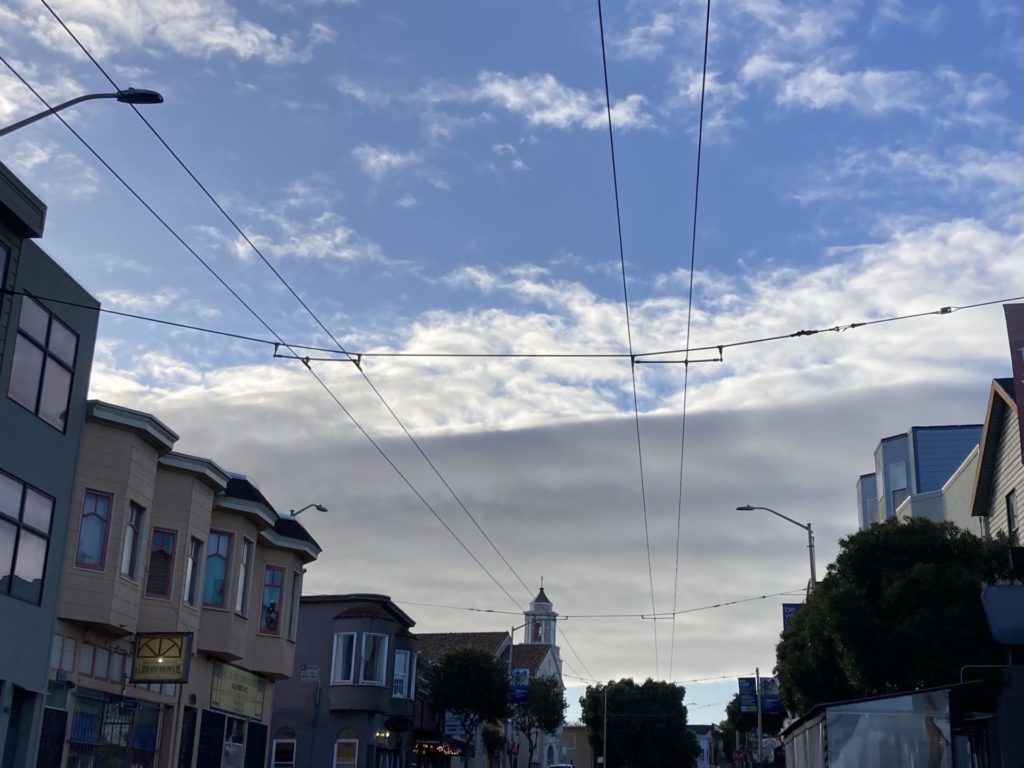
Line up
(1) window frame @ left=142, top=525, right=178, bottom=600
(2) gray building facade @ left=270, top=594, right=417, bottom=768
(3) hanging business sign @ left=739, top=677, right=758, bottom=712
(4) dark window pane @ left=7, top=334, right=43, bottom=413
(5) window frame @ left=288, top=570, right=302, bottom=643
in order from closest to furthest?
(4) dark window pane @ left=7, top=334, right=43, bottom=413 < (1) window frame @ left=142, top=525, right=178, bottom=600 < (5) window frame @ left=288, top=570, right=302, bottom=643 < (2) gray building facade @ left=270, top=594, right=417, bottom=768 < (3) hanging business sign @ left=739, top=677, right=758, bottom=712

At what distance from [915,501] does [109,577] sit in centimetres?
2661

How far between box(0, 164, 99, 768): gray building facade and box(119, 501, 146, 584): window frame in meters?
3.01

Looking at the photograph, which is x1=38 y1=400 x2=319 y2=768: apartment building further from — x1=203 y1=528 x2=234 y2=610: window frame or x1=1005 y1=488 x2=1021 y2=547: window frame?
x1=1005 y1=488 x2=1021 y2=547: window frame

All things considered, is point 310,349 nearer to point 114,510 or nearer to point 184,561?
point 114,510

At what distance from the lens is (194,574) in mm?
27547

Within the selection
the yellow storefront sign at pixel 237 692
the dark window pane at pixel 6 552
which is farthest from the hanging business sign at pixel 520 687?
the dark window pane at pixel 6 552

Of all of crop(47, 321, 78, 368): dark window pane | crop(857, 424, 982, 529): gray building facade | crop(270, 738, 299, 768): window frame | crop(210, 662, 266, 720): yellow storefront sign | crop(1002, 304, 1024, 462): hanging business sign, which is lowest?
crop(270, 738, 299, 768): window frame

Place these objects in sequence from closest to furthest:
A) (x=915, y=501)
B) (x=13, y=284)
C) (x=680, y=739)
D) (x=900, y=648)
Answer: (x=13, y=284) → (x=900, y=648) → (x=915, y=501) → (x=680, y=739)

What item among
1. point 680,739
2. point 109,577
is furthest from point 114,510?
point 680,739

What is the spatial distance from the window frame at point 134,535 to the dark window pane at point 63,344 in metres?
4.01

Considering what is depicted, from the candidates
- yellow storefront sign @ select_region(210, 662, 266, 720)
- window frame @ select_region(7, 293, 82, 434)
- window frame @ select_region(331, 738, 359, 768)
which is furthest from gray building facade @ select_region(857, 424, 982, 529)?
window frame @ select_region(7, 293, 82, 434)

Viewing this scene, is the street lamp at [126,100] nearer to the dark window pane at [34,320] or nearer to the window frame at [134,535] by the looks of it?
the dark window pane at [34,320]

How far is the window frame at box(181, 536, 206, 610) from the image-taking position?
27.0 metres

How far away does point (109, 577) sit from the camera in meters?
22.9
